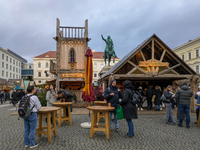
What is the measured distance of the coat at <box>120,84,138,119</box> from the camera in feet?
17.2

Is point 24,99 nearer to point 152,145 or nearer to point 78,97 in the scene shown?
point 152,145

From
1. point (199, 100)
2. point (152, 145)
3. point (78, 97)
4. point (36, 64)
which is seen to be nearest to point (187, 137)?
point (152, 145)

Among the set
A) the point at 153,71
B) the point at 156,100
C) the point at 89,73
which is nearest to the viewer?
the point at 89,73

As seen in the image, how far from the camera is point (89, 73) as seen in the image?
691 centimetres

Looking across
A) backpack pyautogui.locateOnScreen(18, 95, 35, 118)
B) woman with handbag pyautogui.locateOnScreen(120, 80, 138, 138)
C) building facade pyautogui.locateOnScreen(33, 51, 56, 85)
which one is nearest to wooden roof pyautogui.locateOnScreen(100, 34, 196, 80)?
woman with handbag pyautogui.locateOnScreen(120, 80, 138, 138)

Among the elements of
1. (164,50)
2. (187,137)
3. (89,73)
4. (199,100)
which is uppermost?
(164,50)

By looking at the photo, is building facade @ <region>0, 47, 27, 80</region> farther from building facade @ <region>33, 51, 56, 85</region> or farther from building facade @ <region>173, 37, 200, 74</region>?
building facade @ <region>173, 37, 200, 74</region>

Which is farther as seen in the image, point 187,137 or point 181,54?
point 181,54

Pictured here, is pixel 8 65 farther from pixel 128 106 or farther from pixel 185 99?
pixel 185 99

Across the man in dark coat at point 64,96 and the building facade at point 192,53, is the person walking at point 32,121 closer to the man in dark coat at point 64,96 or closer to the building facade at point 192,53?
the man in dark coat at point 64,96

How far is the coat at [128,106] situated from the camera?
5250 mm

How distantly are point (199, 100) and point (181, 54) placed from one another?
3844cm

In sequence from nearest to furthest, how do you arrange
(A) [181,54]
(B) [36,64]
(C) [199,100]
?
1. (C) [199,100]
2. (A) [181,54]
3. (B) [36,64]

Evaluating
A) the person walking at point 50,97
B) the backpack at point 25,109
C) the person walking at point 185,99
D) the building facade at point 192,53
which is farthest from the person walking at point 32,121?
the building facade at point 192,53
